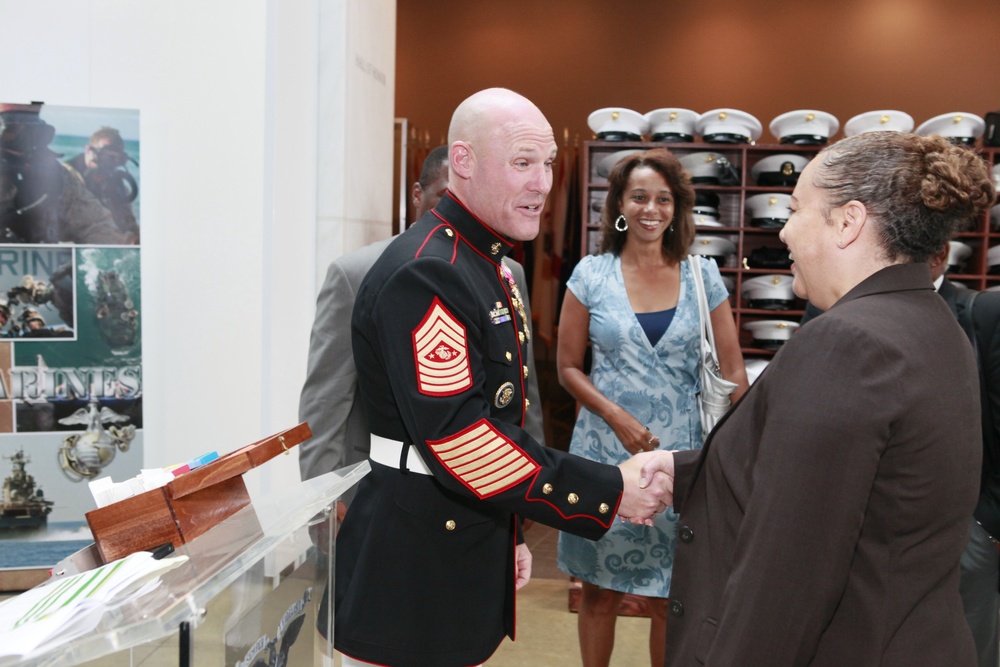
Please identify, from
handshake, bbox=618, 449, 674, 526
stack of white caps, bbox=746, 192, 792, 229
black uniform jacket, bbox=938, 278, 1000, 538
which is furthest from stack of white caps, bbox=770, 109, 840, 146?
handshake, bbox=618, 449, 674, 526

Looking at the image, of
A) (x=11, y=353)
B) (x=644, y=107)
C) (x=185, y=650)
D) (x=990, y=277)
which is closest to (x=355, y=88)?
(x=11, y=353)

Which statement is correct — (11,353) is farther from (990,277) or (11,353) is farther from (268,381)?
(990,277)

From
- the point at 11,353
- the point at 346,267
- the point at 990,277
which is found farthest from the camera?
the point at 990,277

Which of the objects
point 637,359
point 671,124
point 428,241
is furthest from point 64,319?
point 671,124

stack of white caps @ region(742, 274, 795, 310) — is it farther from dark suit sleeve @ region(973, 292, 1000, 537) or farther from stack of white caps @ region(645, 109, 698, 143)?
dark suit sleeve @ region(973, 292, 1000, 537)

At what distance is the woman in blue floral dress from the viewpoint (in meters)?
2.72

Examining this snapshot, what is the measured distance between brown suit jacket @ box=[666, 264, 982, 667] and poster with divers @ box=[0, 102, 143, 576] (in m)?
2.77

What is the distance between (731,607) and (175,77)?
3.00m

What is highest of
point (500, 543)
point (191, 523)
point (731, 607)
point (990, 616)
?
point (191, 523)

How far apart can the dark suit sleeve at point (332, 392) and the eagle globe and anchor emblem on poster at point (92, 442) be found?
1537mm

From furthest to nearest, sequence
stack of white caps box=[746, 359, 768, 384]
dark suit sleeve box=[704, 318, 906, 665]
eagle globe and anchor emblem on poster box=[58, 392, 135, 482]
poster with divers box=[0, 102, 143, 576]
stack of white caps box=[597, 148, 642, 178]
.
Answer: stack of white caps box=[746, 359, 768, 384], stack of white caps box=[597, 148, 642, 178], eagle globe and anchor emblem on poster box=[58, 392, 135, 482], poster with divers box=[0, 102, 143, 576], dark suit sleeve box=[704, 318, 906, 665]

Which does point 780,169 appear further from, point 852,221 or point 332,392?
point 852,221

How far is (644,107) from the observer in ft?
27.5

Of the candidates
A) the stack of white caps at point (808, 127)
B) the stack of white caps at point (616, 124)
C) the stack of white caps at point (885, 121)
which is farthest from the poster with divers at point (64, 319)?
the stack of white caps at point (885, 121)
